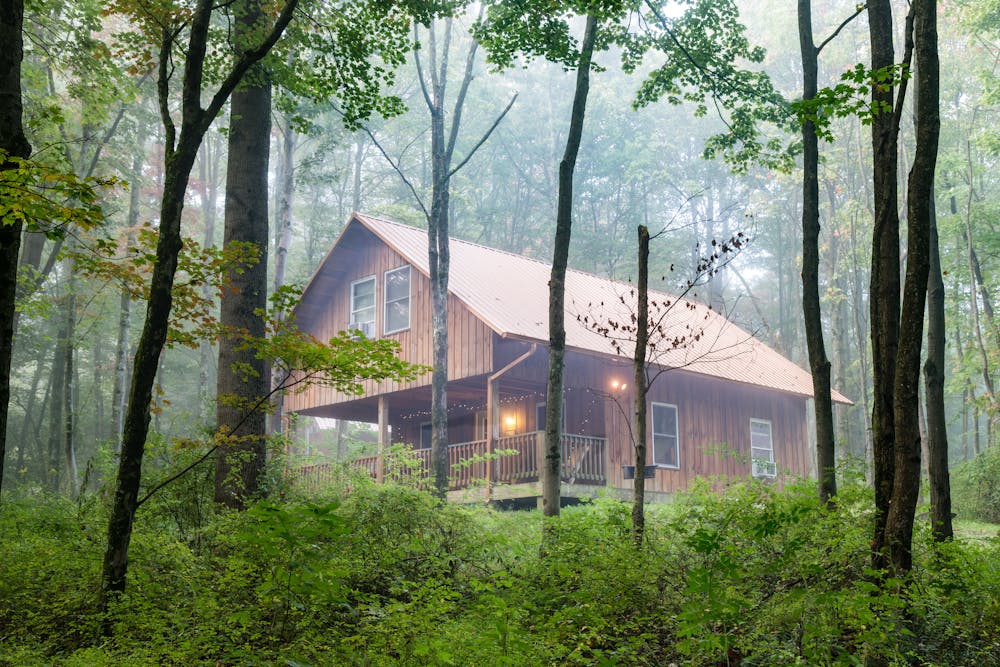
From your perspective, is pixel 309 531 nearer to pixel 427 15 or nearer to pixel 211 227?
pixel 427 15

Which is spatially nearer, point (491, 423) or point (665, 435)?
point (491, 423)

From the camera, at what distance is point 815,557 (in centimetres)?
667

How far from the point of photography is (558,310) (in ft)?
32.2

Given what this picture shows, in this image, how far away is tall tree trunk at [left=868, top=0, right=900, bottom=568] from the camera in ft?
21.3

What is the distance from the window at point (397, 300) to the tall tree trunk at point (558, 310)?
37.9ft

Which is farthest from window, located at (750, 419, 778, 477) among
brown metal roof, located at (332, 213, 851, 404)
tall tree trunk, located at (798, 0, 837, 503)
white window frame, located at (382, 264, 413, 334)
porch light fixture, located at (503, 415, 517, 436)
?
tall tree trunk, located at (798, 0, 837, 503)

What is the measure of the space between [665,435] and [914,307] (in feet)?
52.4

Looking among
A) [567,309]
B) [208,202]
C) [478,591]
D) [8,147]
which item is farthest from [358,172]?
[8,147]

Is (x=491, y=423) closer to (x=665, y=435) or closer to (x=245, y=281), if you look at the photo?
(x=665, y=435)

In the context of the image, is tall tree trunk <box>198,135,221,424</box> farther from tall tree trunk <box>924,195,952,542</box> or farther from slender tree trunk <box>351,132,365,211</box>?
tall tree trunk <box>924,195,952,542</box>

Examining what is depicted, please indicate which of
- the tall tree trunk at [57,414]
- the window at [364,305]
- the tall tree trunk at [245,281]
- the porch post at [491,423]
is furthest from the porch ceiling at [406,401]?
the tall tree trunk at [245,281]

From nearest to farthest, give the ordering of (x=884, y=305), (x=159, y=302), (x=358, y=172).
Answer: (x=159, y=302)
(x=884, y=305)
(x=358, y=172)

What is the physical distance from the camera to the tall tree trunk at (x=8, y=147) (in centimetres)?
551

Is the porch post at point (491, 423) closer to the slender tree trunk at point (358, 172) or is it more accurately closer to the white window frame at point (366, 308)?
the white window frame at point (366, 308)
